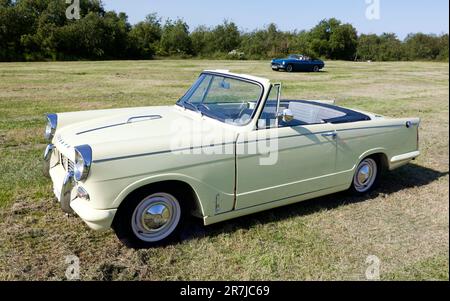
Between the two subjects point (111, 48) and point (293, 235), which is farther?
point (111, 48)

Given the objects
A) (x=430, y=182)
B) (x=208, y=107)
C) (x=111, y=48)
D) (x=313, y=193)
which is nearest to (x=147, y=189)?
(x=208, y=107)

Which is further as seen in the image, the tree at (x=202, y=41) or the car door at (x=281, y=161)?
the tree at (x=202, y=41)

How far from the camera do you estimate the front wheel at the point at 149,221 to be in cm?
319

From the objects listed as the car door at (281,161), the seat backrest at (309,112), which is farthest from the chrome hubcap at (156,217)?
the seat backrest at (309,112)

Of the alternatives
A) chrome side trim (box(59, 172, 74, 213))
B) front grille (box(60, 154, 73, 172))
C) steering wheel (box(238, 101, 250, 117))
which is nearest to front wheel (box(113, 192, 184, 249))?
chrome side trim (box(59, 172, 74, 213))

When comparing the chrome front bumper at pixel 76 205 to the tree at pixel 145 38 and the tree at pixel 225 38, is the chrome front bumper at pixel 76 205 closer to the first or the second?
the tree at pixel 145 38

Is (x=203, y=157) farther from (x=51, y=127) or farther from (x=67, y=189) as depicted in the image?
(x=51, y=127)

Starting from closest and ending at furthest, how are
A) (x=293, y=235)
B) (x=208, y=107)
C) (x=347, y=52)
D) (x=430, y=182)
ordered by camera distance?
1. (x=293, y=235)
2. (x=208, y=107)
3. (x=430, y=182)
4. (x=347, y=52)

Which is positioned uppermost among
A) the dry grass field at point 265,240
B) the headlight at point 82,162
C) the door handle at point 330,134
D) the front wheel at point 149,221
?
the door handle at point 330,134

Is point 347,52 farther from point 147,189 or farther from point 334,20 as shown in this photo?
point 147,189

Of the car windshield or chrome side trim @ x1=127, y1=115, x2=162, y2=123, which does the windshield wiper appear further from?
chrome side trim @ x1=127, y1=115, x2=162, y2=123

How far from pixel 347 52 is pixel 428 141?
151 ft

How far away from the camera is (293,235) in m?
3.73
